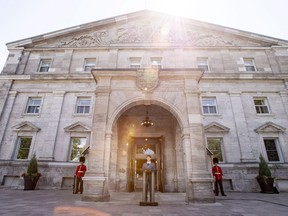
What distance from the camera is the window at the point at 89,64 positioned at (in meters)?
16.3

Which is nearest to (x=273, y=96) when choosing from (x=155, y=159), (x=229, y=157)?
(x=229, y=157)

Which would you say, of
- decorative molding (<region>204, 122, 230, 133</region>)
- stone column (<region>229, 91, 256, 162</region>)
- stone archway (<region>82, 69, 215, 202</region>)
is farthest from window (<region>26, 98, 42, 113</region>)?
stone column (<region>229, 91, 256, 162</region>)

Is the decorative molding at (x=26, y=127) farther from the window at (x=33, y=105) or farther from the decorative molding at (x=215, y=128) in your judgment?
the decorative molding at (x=215, y=128)

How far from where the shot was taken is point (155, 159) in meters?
13.2

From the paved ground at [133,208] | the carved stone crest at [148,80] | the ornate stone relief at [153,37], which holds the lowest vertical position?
the paved ground at [133,208]

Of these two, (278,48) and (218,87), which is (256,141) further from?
(278,48)

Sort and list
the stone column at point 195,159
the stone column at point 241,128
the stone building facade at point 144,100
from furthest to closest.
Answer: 1. the stone column at point 241,128
2. the stone building facade at point 144,100
3. the stone column at point 195,159

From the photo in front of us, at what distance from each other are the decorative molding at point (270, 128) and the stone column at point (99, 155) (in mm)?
11902

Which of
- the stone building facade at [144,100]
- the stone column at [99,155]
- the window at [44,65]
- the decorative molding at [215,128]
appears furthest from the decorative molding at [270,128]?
the window at [44,65]

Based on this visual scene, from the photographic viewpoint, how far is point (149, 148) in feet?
45.0

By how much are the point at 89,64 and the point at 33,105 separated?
621cm

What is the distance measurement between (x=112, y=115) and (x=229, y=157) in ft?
31.5

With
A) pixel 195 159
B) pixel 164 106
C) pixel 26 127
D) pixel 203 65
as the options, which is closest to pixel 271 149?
pixel 203 65

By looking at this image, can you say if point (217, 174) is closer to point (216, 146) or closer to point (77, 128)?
point (216, 146)
